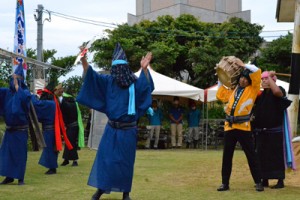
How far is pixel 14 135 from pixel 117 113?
8.77 ft

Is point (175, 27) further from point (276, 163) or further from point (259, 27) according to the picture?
point (276, 163)

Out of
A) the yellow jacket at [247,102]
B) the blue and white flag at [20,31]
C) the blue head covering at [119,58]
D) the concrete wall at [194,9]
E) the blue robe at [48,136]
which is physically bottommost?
the blue robe at [48,136]

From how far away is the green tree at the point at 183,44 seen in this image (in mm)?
28797

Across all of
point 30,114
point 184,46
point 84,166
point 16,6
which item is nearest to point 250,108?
point 30,114

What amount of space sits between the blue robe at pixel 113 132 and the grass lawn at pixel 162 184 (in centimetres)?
60

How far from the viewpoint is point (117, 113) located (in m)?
6.93

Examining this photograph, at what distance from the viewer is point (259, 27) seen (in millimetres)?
33656

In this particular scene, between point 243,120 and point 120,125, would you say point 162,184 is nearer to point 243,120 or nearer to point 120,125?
point 243,120

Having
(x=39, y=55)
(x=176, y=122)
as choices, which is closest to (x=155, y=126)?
(x=176, y=122)

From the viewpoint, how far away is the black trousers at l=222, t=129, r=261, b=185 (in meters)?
7.91

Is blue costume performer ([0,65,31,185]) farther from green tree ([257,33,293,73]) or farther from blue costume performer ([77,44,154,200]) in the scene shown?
green tree ([257,33,293,73])

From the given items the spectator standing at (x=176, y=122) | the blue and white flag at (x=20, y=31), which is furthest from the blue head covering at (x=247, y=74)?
the spectator standing at (x=176, y=122)

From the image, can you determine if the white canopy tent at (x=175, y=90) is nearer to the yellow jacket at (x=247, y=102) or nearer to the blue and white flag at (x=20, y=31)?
the blue and white flag at (x=20, y=31)

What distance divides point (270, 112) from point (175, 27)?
24.3 metres
